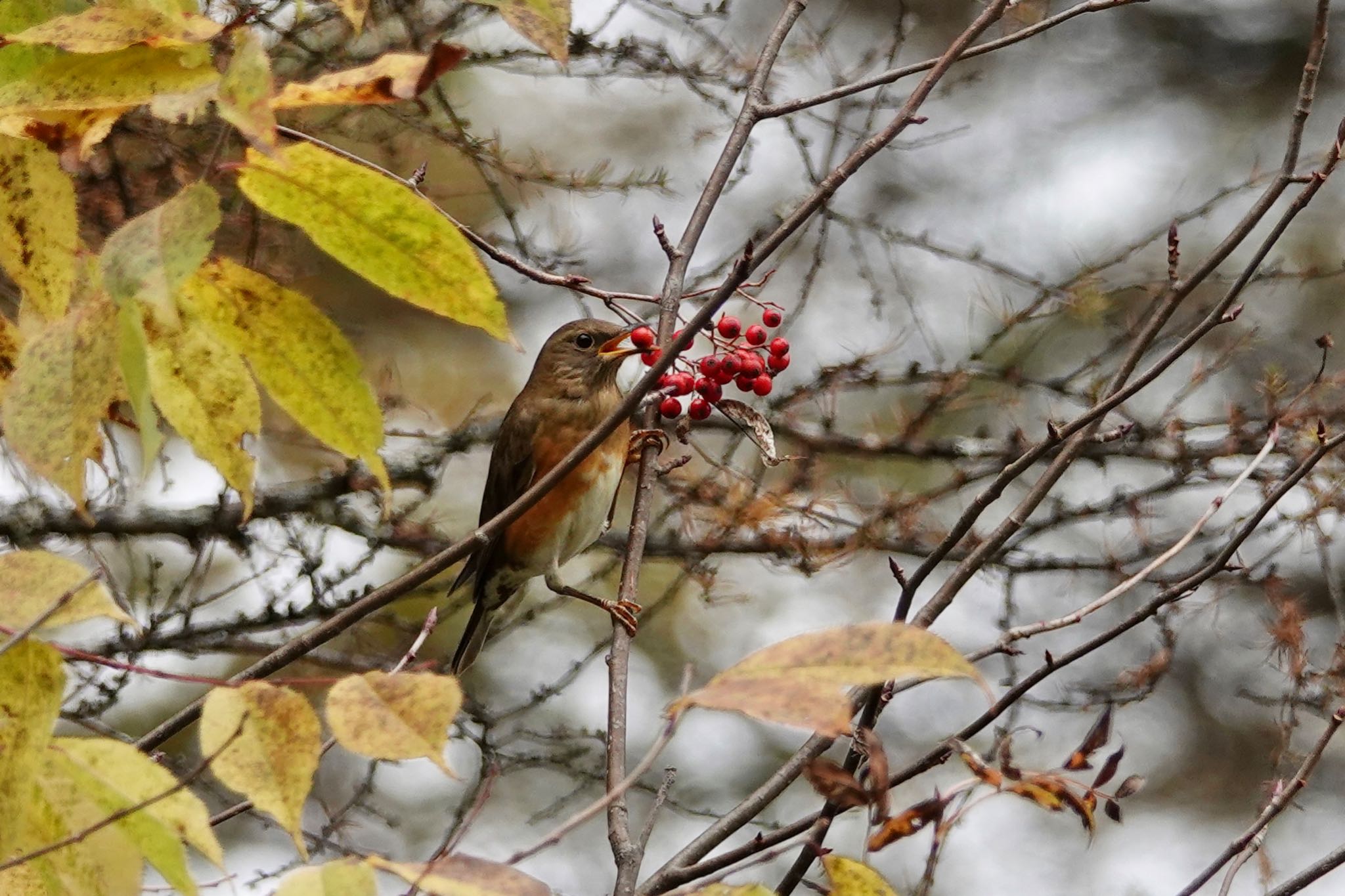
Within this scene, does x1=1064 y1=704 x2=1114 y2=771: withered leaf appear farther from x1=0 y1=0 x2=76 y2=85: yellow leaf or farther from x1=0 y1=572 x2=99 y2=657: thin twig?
x1=0 y1=0 x2=76 y2=85: yellow leaf

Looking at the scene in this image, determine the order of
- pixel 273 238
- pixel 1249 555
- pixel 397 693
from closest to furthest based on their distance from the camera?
1. pixel 397 693
2. pixel 273 238
3. pixel 1249 555

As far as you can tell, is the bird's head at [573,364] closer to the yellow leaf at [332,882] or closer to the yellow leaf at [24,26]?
the yellow leaf at [24,26]

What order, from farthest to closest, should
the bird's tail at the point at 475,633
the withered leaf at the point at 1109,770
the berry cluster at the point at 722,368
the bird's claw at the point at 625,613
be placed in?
the bird's tail at the point at 475,633 < the berry cluster at the point at 722,368 < the bird's claw at the point at 625,613 < the withered leaf at the point at 1109,770

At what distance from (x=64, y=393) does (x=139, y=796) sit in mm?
403

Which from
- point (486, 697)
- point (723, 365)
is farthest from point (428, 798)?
point (723, 365)

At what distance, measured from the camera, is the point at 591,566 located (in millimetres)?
6617

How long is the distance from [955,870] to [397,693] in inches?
278

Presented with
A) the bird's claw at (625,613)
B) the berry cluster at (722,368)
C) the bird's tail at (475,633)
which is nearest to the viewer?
the bird's claw at (625,613)

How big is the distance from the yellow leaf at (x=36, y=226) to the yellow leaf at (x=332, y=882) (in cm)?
73

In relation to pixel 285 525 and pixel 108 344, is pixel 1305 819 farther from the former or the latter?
pixel 108 344

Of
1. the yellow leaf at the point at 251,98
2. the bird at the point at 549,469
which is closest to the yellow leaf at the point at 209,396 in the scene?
the yellow leaf at the point at 251,98

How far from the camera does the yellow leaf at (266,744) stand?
4.64 ft

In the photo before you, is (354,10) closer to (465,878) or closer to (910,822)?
(465,878)

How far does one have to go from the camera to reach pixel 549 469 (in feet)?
15.8
